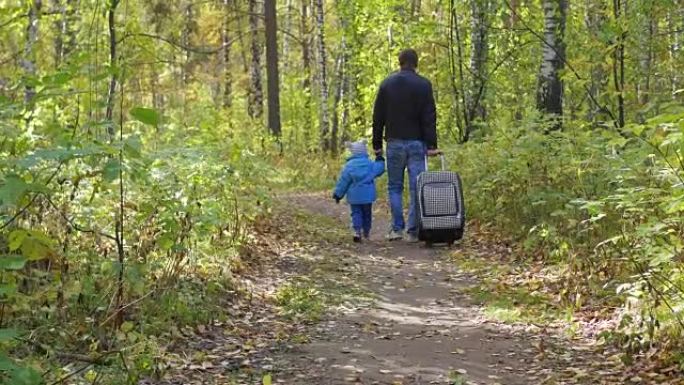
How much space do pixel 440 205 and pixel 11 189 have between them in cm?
691

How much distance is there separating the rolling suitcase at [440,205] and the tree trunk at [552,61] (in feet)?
8.68

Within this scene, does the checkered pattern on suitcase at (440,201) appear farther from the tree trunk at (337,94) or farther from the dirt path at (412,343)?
the tree trunk at (337,94)

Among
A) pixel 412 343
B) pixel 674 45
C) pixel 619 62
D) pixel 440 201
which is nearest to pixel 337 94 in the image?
pixel 674 45

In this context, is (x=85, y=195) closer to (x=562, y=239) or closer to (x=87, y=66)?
(x=87, y=66)

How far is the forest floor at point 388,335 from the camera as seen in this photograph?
482cm

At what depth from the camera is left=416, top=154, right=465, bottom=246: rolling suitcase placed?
9.24 m

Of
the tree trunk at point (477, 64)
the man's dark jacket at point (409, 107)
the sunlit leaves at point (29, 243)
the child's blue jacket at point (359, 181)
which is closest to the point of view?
the sunlit leaves at point (29, 243)

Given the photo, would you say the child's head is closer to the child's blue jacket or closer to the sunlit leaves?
the child's blue jacket

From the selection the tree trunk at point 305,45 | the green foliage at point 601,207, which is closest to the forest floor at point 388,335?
the green foliage at point 601,207

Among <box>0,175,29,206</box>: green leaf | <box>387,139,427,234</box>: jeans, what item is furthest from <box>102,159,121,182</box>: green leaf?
<box>387,139,427,234</box>: jeans

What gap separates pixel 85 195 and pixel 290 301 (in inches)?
A: 79.5

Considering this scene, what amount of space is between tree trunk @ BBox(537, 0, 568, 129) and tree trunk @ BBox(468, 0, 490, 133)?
2967 millimetres

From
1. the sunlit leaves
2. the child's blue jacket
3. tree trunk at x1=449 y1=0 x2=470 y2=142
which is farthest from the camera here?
tree trunk at x1=449 y1=0 x2=470 y2=142

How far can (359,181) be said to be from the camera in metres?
10.2
